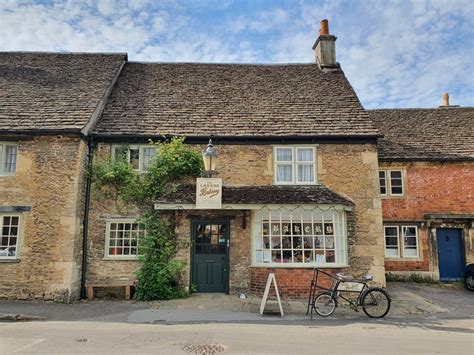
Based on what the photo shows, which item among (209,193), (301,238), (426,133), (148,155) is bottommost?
(301,238)

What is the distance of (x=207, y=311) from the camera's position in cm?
983

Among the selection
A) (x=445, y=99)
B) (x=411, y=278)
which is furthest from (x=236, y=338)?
(x=445, y=99)

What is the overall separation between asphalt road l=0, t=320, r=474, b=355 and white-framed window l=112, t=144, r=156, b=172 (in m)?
5.85

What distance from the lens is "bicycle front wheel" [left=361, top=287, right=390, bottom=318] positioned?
966 cm

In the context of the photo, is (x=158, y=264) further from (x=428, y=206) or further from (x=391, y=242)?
(x=428, y=206)

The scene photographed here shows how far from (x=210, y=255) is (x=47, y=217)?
212 inches

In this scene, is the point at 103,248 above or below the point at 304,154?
below

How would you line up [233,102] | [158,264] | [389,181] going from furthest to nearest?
[389,181] < [233,102] < [158,264]

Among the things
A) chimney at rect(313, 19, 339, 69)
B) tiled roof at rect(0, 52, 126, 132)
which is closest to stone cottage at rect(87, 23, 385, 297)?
tiled roof at rect(0, 52, 126, 132)

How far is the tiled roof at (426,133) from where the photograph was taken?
54.3 ft

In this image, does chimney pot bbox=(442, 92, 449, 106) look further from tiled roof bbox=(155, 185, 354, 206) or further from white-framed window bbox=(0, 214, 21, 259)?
white-framed window bbox=(0, 214, 21, 259)

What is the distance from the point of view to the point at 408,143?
1733cm

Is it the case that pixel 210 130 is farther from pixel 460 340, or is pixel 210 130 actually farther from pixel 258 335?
pixel 460 340

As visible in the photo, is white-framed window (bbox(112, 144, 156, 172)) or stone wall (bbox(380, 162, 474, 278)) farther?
stone wall (bbox(380, 162, 474, 278))
